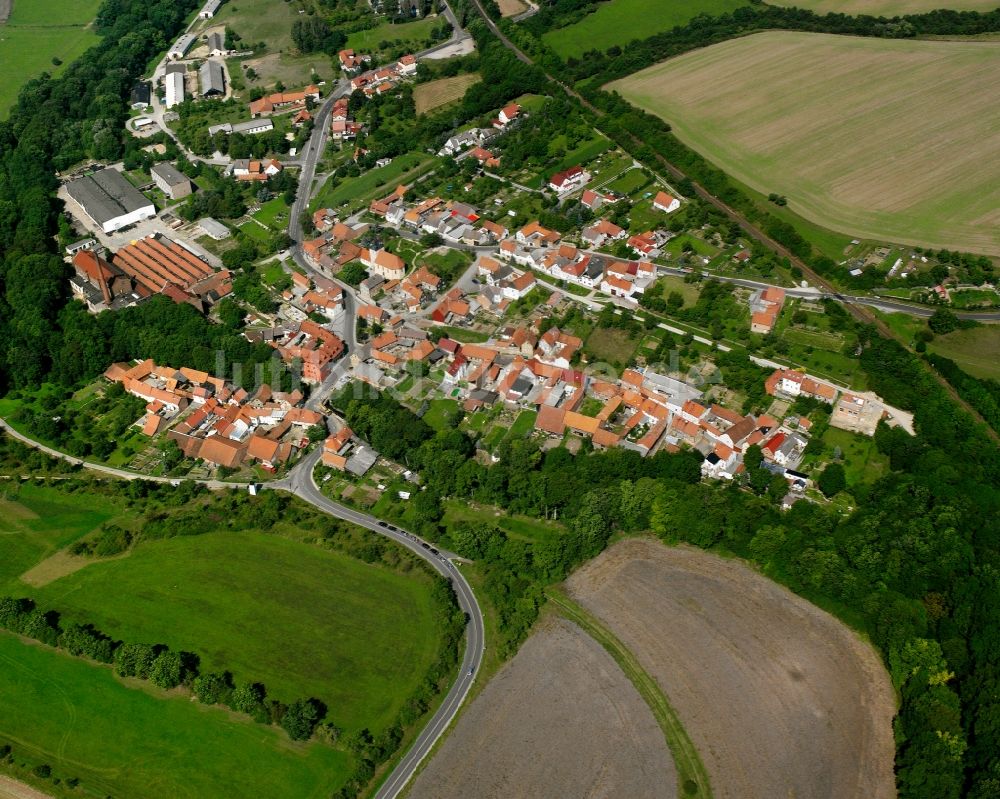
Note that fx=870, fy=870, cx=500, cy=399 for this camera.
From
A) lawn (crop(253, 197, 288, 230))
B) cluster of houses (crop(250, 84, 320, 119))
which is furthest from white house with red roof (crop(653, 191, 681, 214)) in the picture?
cluster of houses (crop(250, 84, 320, 119))

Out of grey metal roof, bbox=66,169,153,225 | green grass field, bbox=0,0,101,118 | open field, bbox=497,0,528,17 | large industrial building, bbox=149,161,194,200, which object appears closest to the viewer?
grey metal roof, bbox=66,169,153,225

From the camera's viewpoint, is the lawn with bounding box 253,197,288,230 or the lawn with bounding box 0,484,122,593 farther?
the lawn with bounding box 253,197,288,230

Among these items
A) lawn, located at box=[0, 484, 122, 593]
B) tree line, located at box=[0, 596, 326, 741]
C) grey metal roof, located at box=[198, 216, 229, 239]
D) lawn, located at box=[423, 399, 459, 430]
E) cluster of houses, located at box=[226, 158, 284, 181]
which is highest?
cluster of houses, located at box=[226, 158, 284, 181]

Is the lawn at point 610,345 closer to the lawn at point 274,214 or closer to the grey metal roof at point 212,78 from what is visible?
the lawn at point 274,214

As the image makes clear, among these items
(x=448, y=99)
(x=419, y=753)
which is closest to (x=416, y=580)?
(x=419, y=753)

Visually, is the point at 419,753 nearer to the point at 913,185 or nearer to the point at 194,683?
the point at 194,683

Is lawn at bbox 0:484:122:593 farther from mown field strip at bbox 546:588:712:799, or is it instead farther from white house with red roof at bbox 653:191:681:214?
white house with red roof at bbox 653:191:681:214

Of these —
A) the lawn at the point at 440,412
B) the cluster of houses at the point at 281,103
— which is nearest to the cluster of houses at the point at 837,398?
the lawn at the point at 440,412
